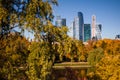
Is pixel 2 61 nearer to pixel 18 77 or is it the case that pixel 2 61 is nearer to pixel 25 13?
pixel 18 77

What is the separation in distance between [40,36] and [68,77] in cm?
2162

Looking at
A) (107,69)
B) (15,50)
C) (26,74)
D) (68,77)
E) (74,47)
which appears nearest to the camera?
(74,47)

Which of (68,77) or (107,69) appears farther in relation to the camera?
(68,77)

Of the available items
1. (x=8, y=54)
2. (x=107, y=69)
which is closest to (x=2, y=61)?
(x=8, y=54)

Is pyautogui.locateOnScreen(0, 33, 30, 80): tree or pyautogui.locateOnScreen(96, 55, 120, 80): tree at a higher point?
pyautogui.locateOnScreen(0, 33, 30, 80): tree

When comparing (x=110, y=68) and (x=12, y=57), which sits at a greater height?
(x=12, y=57)

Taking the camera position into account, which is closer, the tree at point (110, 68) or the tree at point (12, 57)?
the tree at point (12, 57)

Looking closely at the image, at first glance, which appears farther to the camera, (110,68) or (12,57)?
(110,68)

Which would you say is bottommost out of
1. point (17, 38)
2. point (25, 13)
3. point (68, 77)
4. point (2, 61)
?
point (68, 77)

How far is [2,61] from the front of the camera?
16.7 meters

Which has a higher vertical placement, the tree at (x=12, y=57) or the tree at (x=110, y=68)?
the tree at (x=12, y=57)

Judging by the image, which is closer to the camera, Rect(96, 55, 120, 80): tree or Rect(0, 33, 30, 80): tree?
Rect(0, 33, 30, 80): tree

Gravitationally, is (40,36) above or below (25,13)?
below

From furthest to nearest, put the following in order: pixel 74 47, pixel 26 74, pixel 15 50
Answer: pixel 26 74 < pixel 15 50 < pixel 74 47
